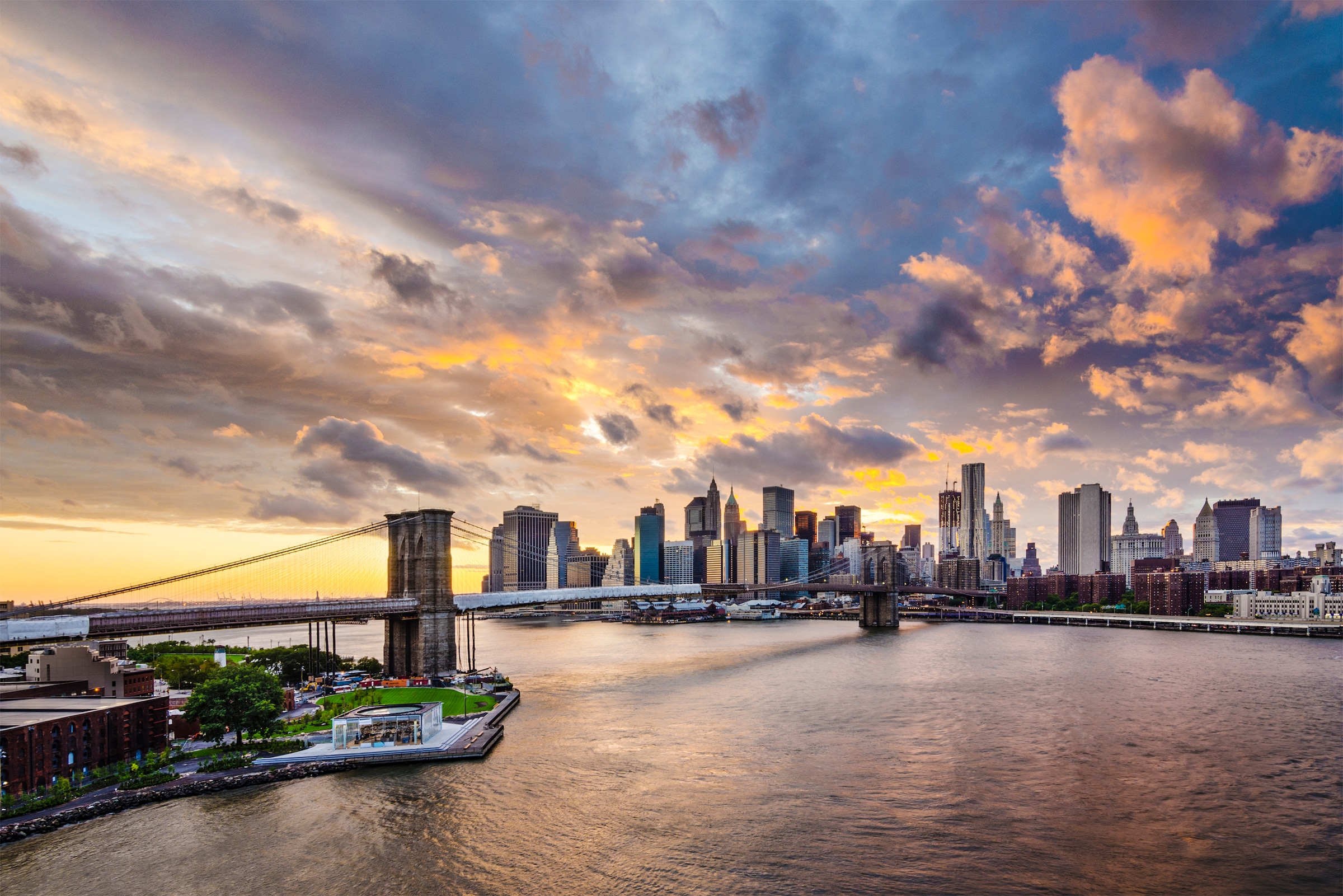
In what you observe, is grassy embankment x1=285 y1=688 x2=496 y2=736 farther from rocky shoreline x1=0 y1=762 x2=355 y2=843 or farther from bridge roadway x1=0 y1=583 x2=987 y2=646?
rocky shoreline x1=0 y1=762 x2=355 y2=843

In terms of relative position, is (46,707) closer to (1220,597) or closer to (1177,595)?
(1177,595)

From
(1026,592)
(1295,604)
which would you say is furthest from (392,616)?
(1026,592)

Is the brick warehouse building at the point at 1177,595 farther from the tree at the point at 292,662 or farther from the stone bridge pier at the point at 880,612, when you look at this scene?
the tree at the point at 292,662

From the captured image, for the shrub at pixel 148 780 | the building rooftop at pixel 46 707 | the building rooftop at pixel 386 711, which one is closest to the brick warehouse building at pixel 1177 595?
the building rooftop at pixel 386 711

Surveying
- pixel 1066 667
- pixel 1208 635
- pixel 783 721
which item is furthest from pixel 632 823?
pixel 1208 635

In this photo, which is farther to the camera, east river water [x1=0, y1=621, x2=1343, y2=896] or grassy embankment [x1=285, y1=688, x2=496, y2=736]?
grassy embankment [x1=285, y1=688, x2=496, y2=736]

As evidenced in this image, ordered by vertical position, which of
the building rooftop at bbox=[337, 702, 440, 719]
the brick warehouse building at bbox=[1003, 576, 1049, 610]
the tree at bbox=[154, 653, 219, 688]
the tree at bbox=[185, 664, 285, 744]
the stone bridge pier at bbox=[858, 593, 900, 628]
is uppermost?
the tree at bbox=[185, 664, 285, 744]

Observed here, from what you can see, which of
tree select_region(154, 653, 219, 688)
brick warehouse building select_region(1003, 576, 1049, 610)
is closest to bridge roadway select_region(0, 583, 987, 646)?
tree select_region(154, 653, 219, 688)
